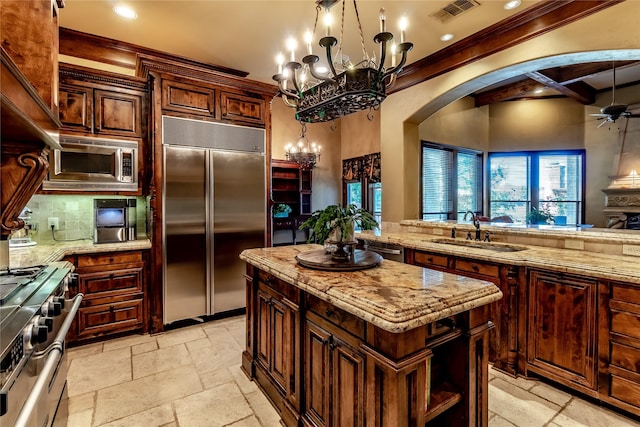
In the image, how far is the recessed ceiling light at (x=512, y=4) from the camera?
2824mm

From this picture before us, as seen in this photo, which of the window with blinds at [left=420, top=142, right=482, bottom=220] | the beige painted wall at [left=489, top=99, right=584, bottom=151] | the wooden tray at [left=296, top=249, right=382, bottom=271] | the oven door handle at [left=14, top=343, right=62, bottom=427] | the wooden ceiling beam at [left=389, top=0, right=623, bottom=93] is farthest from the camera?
the beige painted wall at [left=489, top=99, right=584, bottom=151]

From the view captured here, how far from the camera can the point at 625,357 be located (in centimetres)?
197

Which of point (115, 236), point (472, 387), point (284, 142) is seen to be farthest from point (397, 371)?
point (284, 142)

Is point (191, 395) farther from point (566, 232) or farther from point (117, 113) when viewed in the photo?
point (566, 232)

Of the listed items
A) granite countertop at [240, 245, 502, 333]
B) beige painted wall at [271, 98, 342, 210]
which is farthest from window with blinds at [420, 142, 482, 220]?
granite countertop at [240, 245, 502, 333]

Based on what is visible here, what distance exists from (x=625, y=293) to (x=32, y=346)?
3144mm

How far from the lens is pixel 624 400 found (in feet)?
6.54

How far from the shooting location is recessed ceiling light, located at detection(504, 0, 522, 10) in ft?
→ 9.27

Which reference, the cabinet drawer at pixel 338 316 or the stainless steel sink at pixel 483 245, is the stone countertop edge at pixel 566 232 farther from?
the cabinet drawer at pixel 338 316

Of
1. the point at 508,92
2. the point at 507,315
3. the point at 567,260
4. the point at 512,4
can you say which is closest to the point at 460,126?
the point at 508,92

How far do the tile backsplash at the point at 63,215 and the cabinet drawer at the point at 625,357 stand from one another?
175 inches

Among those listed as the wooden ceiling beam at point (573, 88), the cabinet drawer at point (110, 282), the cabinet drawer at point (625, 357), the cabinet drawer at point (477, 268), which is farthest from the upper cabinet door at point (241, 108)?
the wooden ceiling beam at point (573, 88)

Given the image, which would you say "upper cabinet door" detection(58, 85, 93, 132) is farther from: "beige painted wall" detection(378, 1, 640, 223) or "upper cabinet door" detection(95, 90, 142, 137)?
"beige painted wall" detection(378, 1, 640, 223)

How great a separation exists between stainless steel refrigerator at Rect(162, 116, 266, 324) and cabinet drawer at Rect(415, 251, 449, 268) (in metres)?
1.87
